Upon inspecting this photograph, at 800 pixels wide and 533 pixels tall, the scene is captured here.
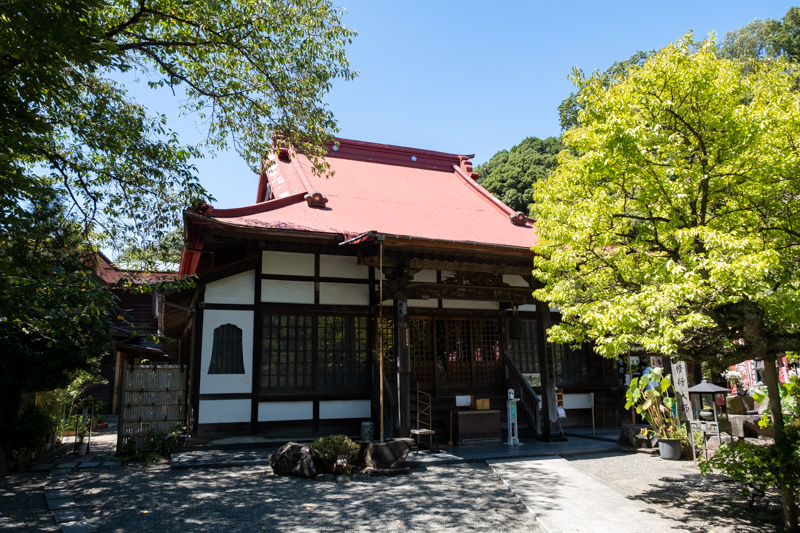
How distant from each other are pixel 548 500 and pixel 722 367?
2742mm

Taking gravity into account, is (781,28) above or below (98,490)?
above

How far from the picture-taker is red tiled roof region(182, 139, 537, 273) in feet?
37.2

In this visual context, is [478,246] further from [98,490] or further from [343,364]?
[98,490]

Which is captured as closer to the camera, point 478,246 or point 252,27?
point 252,27

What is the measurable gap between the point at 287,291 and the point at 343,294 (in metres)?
1.25

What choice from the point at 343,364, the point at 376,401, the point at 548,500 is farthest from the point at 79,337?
the point at 548,500

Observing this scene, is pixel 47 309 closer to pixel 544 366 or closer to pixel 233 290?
pixel 233 290

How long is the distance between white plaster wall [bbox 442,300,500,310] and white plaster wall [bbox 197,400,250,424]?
16.7 ft

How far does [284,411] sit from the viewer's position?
10.9 m

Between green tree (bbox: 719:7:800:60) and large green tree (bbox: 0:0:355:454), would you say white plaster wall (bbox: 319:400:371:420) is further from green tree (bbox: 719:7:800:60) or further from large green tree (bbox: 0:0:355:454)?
green tree (bbox: 719:7:800:60)

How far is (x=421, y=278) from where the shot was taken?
12.6 metres

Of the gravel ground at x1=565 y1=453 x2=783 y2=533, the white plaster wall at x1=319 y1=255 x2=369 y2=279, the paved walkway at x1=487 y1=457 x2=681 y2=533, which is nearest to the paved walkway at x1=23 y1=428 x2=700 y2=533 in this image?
the paved walkway at x1=487 y1=457 x2=681 y2=533

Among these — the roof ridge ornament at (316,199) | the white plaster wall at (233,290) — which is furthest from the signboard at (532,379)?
the white plaster wall at (233,290)

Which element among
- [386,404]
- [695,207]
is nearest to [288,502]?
[386,404]
